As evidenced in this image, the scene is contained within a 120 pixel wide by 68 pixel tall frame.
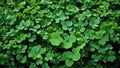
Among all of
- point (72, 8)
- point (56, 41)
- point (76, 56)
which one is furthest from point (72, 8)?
point (76, 56)

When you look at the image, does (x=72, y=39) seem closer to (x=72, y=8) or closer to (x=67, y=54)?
(x=67, y=54)

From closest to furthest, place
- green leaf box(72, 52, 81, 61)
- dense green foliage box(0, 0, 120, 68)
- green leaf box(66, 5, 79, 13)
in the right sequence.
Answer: green leaf box(72, 52, 81, 61), dense green foliage box(0, 0, 120, 68), green leaf box(66, 5, 79, 13)

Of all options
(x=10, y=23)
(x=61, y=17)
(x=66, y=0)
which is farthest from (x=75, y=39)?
(x=10, y=23)

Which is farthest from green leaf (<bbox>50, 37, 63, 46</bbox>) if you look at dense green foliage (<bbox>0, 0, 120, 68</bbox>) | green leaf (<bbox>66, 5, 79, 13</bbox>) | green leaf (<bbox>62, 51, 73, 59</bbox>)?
green leaf (<bbox>66, 5, 79, 13</bbox>)

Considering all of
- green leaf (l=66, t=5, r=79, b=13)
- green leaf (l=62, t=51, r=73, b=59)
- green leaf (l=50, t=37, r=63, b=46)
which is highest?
green leaf (l=66, t=5, r=79, b=13)

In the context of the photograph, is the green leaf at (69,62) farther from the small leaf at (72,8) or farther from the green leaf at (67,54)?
the small leaf at (72,8)

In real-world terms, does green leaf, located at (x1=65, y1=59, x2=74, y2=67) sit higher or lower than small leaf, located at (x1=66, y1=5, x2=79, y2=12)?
lower

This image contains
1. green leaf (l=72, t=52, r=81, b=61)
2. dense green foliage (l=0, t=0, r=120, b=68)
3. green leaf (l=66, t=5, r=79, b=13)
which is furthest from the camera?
green leaf (l=66, t=5, r=79, b=13)

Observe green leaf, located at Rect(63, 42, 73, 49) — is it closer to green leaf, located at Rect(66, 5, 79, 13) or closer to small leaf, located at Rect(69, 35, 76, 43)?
small leaf, located at Rect(69, 35, 76, 43)

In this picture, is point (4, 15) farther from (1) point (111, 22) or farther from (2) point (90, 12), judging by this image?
(1) point (111, 22)

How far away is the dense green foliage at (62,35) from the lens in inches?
84.7

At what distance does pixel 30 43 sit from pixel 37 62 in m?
0.25

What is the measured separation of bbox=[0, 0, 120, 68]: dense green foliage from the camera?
215 centimetres

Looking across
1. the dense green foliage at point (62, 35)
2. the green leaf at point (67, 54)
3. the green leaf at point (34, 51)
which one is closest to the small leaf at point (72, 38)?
the dense green foliage at point (62, 35)
